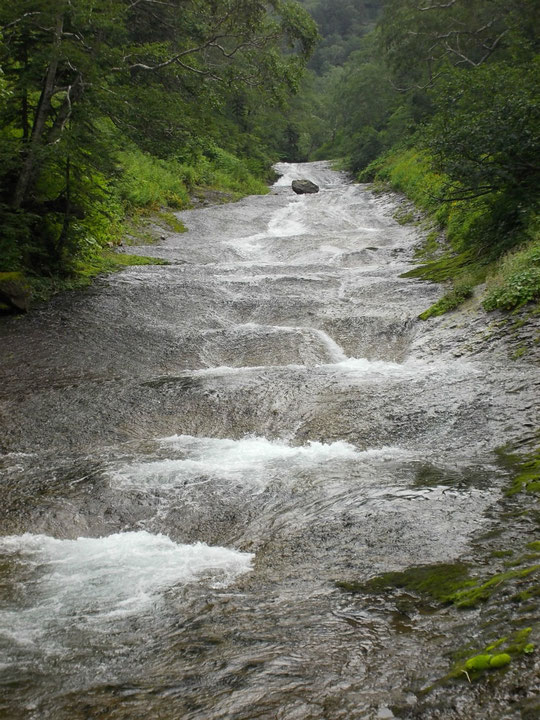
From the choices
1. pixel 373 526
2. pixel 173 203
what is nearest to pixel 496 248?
pixel 373 526

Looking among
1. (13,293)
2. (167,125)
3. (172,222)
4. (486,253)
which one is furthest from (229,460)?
(172,222)

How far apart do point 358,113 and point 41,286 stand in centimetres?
3954

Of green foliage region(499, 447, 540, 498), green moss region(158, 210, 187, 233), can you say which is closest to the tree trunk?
green moss region(158, 210, 187, 233)

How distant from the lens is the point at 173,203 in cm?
2328

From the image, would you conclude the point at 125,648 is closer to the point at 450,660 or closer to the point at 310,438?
the point at 450,660

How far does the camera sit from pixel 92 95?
38.6ft

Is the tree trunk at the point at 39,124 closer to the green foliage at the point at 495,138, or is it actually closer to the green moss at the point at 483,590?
the green foliage at the point at 495,138

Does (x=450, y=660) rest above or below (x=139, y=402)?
above

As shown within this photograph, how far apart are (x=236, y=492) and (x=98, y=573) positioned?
1554 mm

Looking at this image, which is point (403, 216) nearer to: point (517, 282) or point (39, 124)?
point (517, 282)

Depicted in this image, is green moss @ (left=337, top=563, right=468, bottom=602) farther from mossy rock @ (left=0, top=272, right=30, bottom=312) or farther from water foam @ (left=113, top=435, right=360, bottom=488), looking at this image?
mossy rock @ (left=0, top=272, right=30, bottom=312)

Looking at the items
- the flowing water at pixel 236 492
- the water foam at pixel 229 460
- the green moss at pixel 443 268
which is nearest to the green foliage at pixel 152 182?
the flowing water at pixel 236 492

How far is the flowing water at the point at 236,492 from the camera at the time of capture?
2.70 metres

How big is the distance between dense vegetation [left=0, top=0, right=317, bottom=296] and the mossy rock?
469 mm
